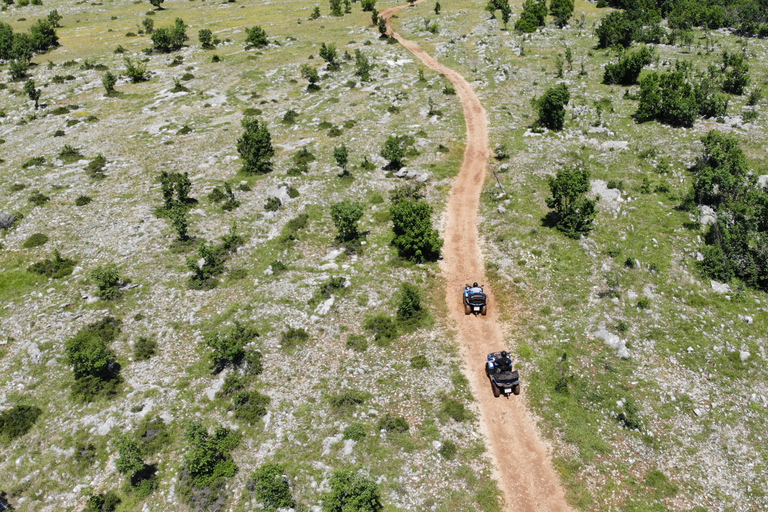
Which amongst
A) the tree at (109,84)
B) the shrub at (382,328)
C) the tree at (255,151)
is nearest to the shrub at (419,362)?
the shrub at (382,328)

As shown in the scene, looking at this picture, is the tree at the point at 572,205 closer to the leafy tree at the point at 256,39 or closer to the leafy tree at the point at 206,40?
the leafy tree at the point at 256,39

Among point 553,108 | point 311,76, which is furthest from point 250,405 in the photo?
point 311,76

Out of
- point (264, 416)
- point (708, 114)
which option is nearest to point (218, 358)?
point (264, 416)

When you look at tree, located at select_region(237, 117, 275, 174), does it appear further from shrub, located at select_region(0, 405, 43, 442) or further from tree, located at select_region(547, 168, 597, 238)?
tree, located at select_region(547, 168, 597, 238)

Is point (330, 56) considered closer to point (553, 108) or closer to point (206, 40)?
point (206, 40)

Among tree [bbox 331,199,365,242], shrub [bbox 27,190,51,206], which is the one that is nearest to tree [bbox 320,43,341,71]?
tree [bbox 331,199,365,242]

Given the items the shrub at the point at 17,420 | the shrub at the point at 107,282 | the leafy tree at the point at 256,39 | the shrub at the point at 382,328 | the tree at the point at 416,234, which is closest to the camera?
the shrub at the point at 17,420

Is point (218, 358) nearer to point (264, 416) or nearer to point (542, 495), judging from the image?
point (264, 416)
